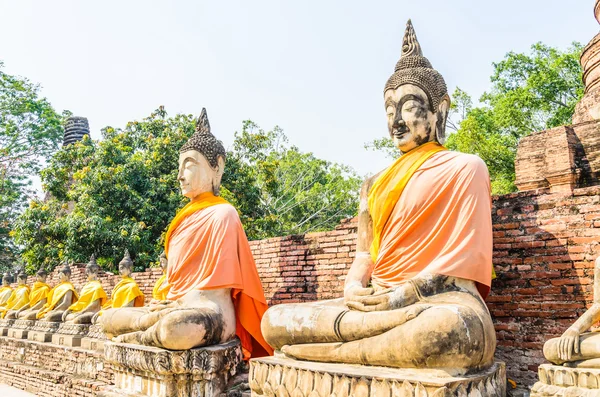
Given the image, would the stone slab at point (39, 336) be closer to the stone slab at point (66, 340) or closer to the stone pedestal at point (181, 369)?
the stone slab at point (66, 340)

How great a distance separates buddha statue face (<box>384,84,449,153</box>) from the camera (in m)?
4.42

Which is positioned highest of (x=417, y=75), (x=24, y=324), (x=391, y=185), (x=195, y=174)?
(x=417, y=75)

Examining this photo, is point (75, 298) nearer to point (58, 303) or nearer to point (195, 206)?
point (58, 303)

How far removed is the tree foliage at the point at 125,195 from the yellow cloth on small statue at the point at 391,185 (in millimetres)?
11649

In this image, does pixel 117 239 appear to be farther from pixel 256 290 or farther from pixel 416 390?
pixel 416 390

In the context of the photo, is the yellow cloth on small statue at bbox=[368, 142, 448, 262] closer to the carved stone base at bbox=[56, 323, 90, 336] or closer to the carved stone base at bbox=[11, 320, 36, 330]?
the carved stone base at bbox=[56, 323, 90, 336]

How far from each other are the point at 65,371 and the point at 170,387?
4.74 metres

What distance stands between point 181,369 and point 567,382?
10.1ft

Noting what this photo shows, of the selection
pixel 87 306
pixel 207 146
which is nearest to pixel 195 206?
pixel 207 146

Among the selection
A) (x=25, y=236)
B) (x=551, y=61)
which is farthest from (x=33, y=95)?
(x=551, y=61)

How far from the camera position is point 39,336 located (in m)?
10.2

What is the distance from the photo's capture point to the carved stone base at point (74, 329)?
9.18 metres

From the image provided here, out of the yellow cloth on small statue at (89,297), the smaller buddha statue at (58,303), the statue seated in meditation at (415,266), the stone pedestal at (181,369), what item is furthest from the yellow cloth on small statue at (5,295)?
the statue seated in meditation at (415,266)

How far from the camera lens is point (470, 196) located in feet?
12.9
